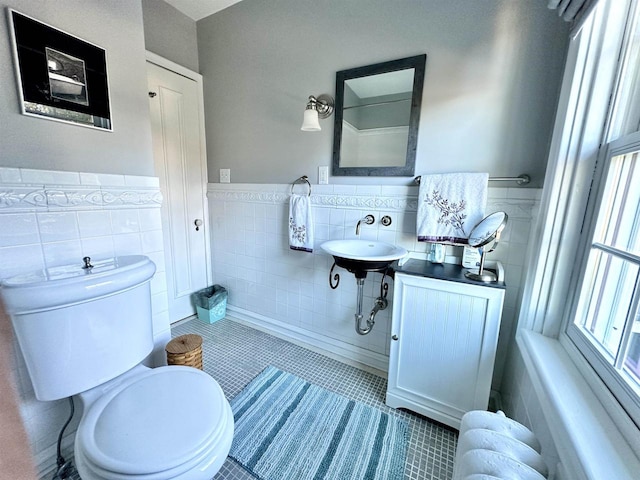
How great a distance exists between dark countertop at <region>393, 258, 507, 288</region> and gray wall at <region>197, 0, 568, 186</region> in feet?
1.57

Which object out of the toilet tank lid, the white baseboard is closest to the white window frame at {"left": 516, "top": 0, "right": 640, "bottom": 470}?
the white baseboard

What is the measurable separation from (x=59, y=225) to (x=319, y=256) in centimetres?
130

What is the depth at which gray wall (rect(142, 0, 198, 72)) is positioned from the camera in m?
1.74

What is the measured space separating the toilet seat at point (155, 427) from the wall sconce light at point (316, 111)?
136 centimetres

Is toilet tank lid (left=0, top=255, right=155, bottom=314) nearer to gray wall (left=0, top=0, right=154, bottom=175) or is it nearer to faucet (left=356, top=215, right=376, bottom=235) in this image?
gray wall (left=0, top=0, right=154, bottom=175)

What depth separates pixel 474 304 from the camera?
1.15 m

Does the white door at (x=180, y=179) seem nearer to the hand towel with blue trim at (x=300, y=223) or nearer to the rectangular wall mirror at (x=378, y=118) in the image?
the hand towel with blue trim at (x=300, y=223)

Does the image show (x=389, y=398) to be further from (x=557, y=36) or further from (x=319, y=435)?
(x=557, y=36)

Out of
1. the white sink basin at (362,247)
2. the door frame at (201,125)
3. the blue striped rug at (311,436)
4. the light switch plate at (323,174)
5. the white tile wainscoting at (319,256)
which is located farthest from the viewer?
the door frame at (201,125)

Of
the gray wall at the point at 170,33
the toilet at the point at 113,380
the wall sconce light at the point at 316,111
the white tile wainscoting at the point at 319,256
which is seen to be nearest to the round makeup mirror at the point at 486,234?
the white tile wainscoting at the point at 319,256

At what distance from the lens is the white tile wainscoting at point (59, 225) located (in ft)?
3.10

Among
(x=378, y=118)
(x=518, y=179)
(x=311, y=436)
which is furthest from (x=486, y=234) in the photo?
(x=311, y=436)

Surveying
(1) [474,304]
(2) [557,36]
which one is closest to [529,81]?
(2) [557,36]

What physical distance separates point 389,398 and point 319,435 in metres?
0.41
